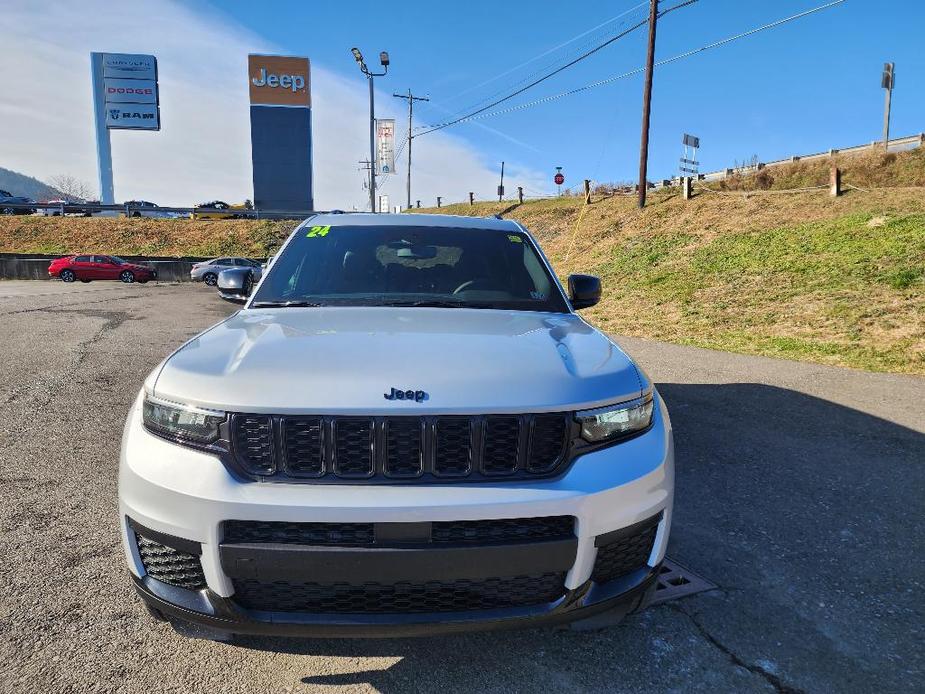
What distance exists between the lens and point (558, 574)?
1928 millimetres

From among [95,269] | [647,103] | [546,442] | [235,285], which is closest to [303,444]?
[546,442]

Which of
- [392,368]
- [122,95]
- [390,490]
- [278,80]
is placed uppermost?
[278,80]

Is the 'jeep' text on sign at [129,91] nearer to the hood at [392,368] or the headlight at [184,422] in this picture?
the hood at [392,368]

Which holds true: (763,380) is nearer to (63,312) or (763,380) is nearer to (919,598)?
(919,598)

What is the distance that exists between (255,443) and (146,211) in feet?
171

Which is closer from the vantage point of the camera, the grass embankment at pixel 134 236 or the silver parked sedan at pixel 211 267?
the silver parked sedan at pixel 211 267

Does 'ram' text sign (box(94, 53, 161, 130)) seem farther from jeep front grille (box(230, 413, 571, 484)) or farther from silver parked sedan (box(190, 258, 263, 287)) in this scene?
jeep front grille (box(230, 413, 571, 484))

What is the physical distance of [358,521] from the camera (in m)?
1.82

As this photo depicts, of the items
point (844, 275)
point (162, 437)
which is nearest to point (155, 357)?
point (162, 437)

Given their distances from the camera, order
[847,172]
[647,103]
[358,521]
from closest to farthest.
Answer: [358,521] → [647,103] → [847,172]

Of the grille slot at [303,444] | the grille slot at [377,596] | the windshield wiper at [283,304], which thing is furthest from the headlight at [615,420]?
the windshield wiper at [283,304]

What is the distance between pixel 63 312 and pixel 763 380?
1392 centimetres

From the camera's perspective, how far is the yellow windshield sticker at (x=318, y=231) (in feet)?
12.4

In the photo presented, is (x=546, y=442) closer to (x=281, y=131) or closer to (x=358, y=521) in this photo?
(x=358, y=521)
